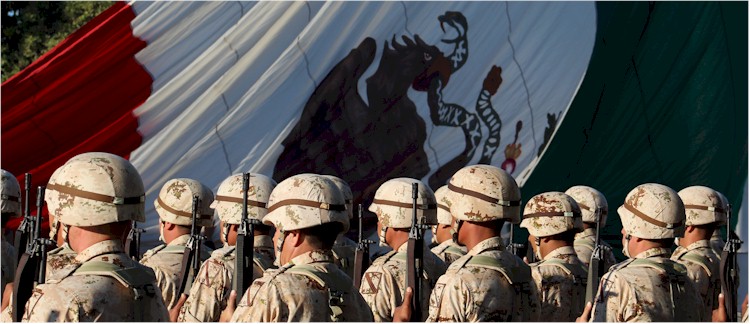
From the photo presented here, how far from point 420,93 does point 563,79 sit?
2.44 m

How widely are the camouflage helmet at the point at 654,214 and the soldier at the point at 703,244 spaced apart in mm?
1044

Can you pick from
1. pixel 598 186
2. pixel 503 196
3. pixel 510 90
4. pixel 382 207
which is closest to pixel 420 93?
pixel 510 90

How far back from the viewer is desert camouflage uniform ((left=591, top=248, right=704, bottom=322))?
23.9ft

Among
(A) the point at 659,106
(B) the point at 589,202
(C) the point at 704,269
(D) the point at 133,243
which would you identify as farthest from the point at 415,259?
(A) the point at 659,106

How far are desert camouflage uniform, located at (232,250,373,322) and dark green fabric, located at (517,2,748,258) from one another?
1367cm

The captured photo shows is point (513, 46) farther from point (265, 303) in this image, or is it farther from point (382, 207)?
point (265, 303)

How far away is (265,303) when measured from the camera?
5617 mm

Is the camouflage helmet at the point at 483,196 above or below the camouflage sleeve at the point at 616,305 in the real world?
above

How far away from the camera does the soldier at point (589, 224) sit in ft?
33.6

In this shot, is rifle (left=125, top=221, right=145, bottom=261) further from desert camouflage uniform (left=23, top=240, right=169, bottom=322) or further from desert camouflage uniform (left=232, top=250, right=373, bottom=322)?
desert camouflage uniform (left=23, top=240, right=169, bottom=322)

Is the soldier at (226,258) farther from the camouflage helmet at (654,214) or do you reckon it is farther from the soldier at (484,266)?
the camouflage helmet at (654,214)

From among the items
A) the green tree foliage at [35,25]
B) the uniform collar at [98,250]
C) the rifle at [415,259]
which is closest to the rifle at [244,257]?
the rifle at [415,259]

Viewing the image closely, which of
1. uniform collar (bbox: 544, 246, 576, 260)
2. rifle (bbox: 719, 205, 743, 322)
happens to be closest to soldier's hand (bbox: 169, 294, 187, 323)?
uniform collar (bbox: 544, 246, 576, 260)

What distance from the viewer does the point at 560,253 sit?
9.12 meters
